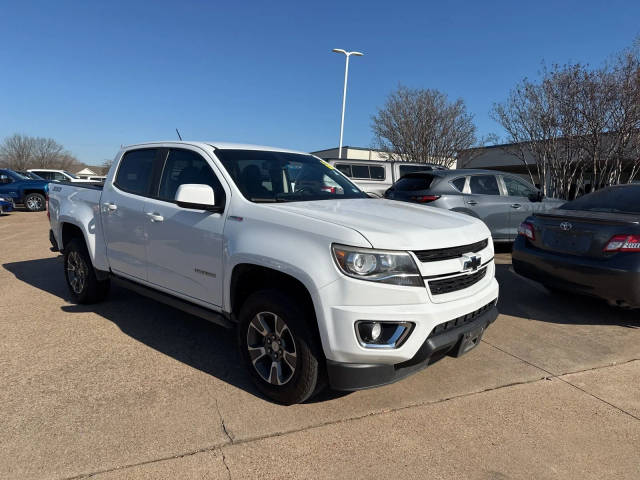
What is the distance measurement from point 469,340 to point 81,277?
4.18 m

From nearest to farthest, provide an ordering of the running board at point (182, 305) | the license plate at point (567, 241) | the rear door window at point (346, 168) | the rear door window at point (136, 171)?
the running board at point (182, 305) → the rear door window at point (136, 171) → the license plate at point (567, 241) → the rear door window at point (346, 168)

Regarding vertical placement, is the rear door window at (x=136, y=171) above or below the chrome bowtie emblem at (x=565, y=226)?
above

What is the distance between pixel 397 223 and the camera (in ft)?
9.15

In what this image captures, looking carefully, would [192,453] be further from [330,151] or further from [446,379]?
[330,151]

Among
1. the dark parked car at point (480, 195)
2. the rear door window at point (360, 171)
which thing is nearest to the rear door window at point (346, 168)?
the rear door window at point (360, 171)

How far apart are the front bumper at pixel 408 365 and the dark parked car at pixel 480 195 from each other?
5356 millimetres

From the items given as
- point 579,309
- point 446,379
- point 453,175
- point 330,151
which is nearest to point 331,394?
point 446,379

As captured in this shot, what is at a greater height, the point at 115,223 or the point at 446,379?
the point at 115,223

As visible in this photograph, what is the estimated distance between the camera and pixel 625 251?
4281 mm

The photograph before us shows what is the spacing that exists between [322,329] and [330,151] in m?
43.3

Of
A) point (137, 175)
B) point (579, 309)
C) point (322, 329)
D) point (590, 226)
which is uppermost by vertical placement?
point (137, 175)

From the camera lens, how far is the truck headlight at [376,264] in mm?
2486

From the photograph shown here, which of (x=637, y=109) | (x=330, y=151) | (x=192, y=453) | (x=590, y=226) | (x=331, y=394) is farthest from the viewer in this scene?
(x=330, y=151)

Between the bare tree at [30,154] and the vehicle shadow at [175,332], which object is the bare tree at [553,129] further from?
the bare tree at [30,154]
